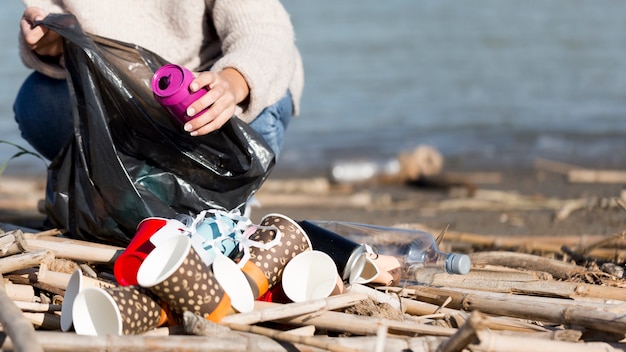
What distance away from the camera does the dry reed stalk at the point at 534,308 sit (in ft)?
6.87

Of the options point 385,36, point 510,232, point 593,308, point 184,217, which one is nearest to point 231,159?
point 184,217

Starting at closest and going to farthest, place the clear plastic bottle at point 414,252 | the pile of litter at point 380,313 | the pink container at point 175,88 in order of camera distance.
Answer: the pile of litter at point 380,313, the pink container at point 175,88, the clear plastic bottle at point 414,252

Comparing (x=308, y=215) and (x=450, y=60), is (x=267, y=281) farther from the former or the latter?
(x=450, y=60)

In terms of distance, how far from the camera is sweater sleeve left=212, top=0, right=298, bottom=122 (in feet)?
9.29

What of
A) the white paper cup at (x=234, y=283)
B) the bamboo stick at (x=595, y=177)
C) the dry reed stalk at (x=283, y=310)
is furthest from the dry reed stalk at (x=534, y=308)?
the bamboo stick at (x=595, y=177)

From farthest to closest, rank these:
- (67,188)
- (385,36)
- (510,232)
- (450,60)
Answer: (385,36) < (450,60) < (510,232) < (67,188)

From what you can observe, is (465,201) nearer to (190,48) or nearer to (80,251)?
(190,48)

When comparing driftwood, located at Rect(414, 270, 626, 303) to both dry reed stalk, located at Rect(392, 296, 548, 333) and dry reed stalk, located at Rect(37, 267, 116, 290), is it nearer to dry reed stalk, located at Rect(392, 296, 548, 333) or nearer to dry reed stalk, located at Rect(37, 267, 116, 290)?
dry reed stalk, located at Rect(392, 296, 548, 333)

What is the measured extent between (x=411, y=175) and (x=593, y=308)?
477 centimetres

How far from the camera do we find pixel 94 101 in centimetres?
270

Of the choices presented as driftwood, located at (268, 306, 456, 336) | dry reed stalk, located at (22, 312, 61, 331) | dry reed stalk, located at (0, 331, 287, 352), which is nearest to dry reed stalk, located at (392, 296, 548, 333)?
driftwood, located at (268, 306, 456, 336)

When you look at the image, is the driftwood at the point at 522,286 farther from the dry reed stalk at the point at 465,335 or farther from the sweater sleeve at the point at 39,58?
the sweater sleeve at the point at 39,58

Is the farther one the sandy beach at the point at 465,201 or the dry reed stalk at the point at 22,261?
the sandy beach at the point at 465,201

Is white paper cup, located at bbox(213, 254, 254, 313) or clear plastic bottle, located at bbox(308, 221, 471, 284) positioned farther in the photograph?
clear plastic bottle, located at bbox(308, 221, 471, 284)
